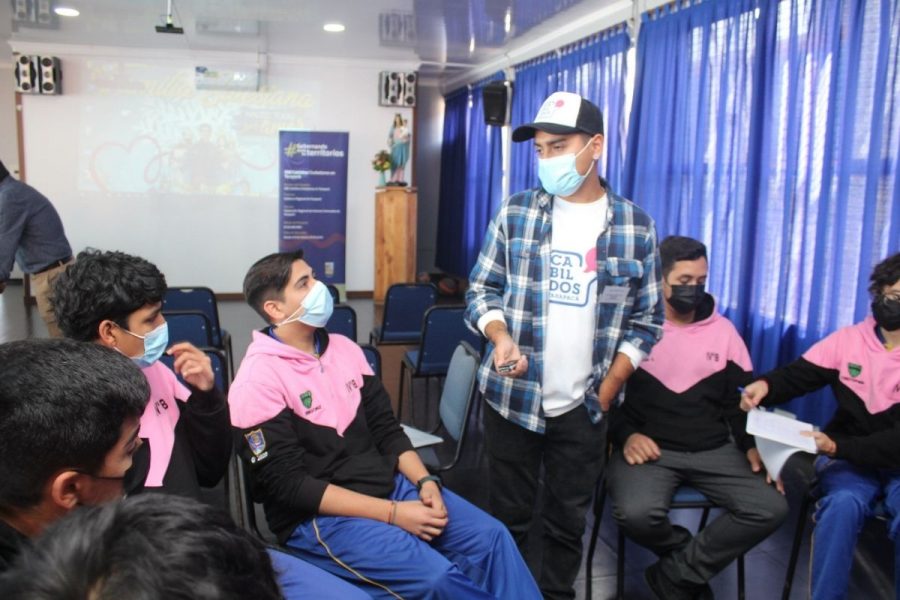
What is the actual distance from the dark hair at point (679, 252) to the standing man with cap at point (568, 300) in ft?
1.13

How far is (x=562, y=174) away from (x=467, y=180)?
6810 millimetres

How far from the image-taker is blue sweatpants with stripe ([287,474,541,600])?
1595mm

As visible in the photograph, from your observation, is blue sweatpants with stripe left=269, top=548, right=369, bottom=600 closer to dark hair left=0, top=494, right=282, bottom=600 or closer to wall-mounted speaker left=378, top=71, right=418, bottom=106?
dark hair left=0, top=494, right=282, bottom=600

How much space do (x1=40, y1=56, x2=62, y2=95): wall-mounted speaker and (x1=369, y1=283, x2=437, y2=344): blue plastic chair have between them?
559cm

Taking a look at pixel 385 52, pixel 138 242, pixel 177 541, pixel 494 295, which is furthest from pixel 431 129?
pixel 177 541

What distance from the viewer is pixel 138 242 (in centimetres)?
807

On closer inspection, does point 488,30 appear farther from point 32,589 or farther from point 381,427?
point 32,589

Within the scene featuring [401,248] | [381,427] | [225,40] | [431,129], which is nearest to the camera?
[381,427]

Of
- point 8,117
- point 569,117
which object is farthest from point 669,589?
point 8,117

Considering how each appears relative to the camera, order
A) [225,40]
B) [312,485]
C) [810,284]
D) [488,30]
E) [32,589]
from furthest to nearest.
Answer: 1. [225,40]
2. [488,30]
3. [810,284]
4. [312,485]
5. [32,589]

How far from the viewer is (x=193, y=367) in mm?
1624

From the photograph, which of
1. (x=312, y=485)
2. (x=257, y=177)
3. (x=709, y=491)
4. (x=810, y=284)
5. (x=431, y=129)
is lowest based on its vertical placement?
(x=709, y=491)

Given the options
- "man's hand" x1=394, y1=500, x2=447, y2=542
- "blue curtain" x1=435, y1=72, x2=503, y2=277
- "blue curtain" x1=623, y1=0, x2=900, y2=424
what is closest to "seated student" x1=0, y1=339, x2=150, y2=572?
"man's hand" x1=394, y1=500, x2=447, y2=542

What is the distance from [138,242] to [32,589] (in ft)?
27.4
